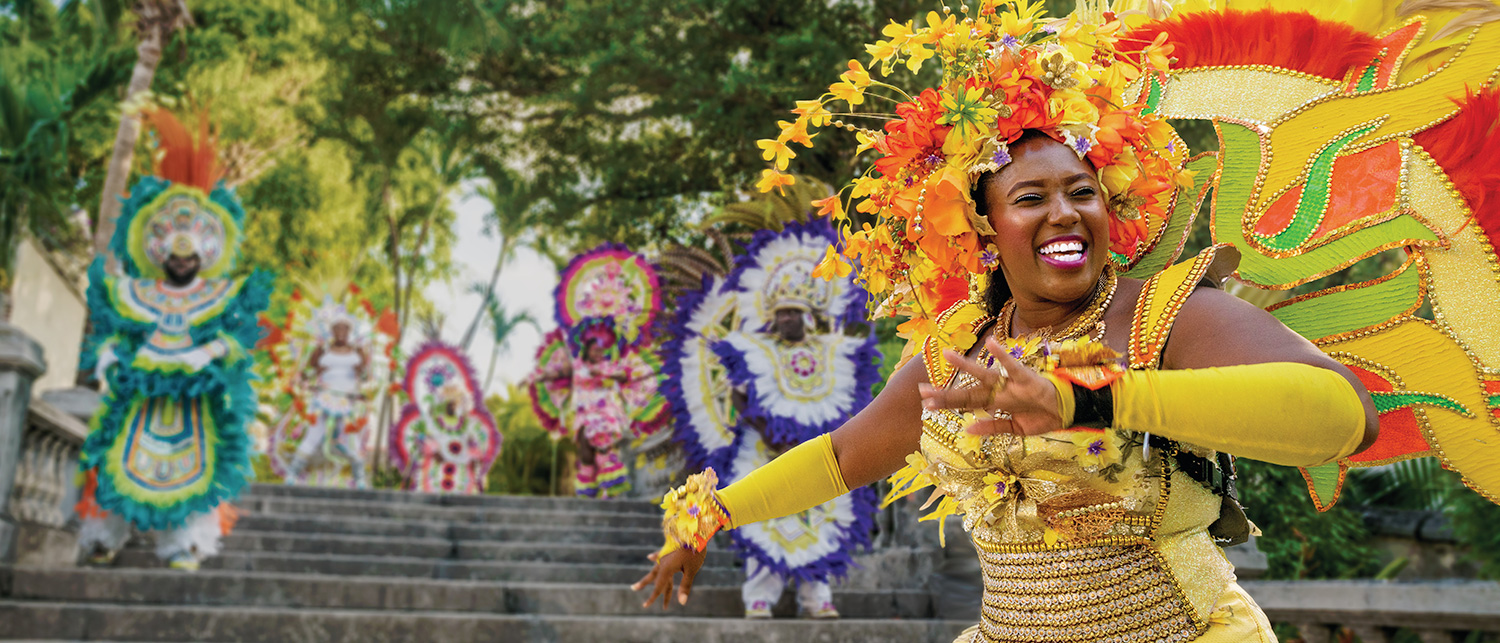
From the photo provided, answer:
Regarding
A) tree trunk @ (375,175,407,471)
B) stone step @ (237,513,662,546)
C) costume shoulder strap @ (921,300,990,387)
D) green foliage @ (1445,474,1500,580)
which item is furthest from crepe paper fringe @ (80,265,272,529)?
tree trunk @ (375,175,407,471)

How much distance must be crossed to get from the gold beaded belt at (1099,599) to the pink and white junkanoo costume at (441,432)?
522 inches

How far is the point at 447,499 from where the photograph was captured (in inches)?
404

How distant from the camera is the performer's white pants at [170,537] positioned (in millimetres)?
7062

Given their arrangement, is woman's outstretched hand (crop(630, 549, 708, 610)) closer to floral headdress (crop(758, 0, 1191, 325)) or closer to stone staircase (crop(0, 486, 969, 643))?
floral headdress (crop(758, 0, 1191, 325))

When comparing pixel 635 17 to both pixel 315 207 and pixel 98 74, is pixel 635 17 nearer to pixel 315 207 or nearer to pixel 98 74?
pixel 98 74

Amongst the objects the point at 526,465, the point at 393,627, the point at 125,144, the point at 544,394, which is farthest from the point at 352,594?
the point at 526,465

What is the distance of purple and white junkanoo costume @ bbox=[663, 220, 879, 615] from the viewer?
20.9 feet

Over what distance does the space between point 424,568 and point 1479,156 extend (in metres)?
7.00

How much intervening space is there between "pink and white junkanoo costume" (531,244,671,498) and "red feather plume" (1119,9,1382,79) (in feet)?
31.9

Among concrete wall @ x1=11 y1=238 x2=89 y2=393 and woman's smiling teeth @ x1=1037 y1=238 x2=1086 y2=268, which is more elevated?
concrete wall @ x1=11 y1=238 x2=89 y2=393

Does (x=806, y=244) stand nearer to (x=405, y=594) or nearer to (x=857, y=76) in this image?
(x=405, y=594)

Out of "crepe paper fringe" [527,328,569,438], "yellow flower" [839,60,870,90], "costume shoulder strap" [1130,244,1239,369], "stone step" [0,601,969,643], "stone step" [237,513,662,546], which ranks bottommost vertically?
"stone step" [0,601,969,643]

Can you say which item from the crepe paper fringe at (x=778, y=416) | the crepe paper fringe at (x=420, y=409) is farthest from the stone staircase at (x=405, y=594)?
the crepe paper fringe at (x=420, y=409)

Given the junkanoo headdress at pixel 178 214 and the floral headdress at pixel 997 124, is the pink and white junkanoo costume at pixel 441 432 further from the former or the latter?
the floral headdress at pixel 997 124
